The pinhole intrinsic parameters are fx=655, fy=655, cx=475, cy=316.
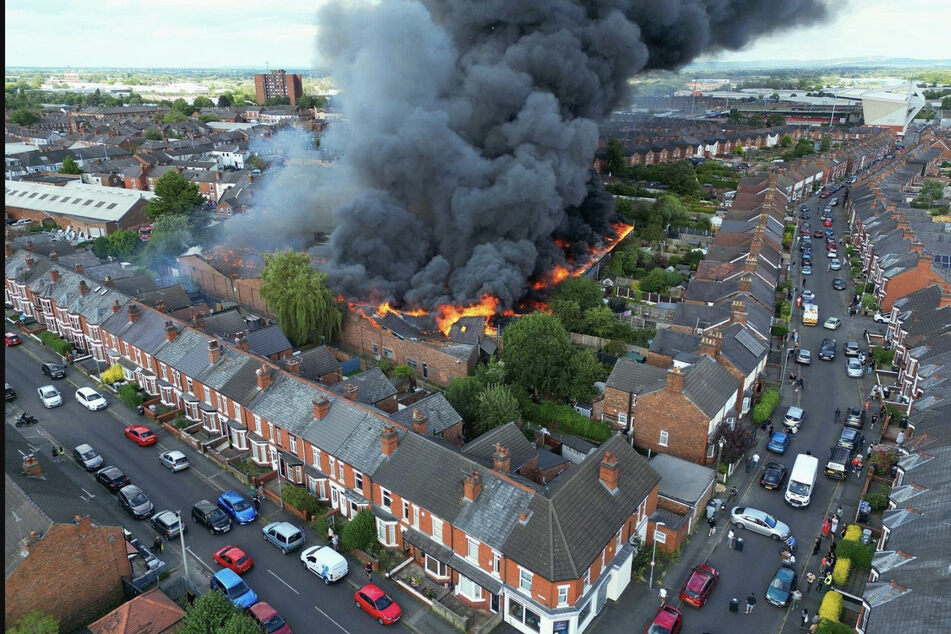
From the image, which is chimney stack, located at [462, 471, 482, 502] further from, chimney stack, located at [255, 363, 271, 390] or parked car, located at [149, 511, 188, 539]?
chimney stack, located at [255, 363, 271, 390]

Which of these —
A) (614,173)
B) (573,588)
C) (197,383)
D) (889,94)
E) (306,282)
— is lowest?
(573,588)

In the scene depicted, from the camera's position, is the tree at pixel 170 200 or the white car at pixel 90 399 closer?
the white car at pixel 90 399

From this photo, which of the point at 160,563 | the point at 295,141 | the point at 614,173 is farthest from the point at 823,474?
the point at 295,141

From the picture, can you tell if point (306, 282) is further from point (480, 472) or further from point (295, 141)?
point (295, 141)

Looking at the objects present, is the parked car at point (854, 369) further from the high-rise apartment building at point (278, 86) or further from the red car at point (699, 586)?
the high-rise apartment building at point (278, 86)

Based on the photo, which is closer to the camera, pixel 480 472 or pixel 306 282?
pixel 480 472

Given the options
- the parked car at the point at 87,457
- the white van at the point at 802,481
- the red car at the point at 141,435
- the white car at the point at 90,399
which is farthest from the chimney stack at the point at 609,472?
the white car at the point at 90,399
